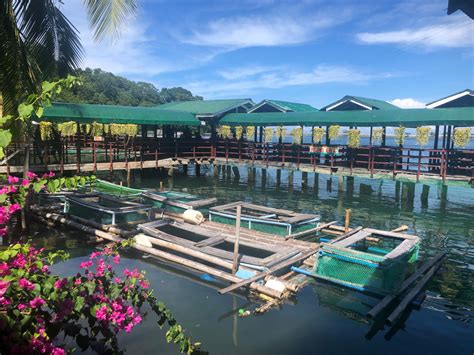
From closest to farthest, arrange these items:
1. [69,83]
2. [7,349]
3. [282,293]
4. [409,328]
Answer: [7,349]
[69,83]
[409,328]
[282,293]

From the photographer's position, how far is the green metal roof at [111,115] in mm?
21969

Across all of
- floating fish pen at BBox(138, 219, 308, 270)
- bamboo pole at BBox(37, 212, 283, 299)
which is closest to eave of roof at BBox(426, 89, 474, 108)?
floating fish pen at BBox(138, 219, 308, 270)

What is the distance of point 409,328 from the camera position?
9547 millimetres

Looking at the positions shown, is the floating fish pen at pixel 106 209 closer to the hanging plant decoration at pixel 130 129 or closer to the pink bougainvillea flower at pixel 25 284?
the hanging plant decoration at pixel 130 129

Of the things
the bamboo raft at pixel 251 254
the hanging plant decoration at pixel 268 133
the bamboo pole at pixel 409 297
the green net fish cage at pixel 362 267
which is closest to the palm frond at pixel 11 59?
the bamboo raft at pixel 251 254

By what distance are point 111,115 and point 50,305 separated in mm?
22397

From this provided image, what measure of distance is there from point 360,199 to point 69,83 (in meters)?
23.6

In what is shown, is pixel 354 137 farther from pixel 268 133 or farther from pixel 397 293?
pixel 397 293

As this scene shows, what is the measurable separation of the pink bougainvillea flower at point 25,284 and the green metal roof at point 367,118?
20384 millimetres

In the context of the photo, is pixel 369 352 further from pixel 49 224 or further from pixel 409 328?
pixel 49 224

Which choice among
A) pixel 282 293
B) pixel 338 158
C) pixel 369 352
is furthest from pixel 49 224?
pixel 338 158

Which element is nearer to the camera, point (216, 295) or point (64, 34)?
point (64, 34)

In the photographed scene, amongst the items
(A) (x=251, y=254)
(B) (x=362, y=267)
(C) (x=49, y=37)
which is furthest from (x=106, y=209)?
(B) (x=362, y=267)

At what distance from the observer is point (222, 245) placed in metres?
14.5
